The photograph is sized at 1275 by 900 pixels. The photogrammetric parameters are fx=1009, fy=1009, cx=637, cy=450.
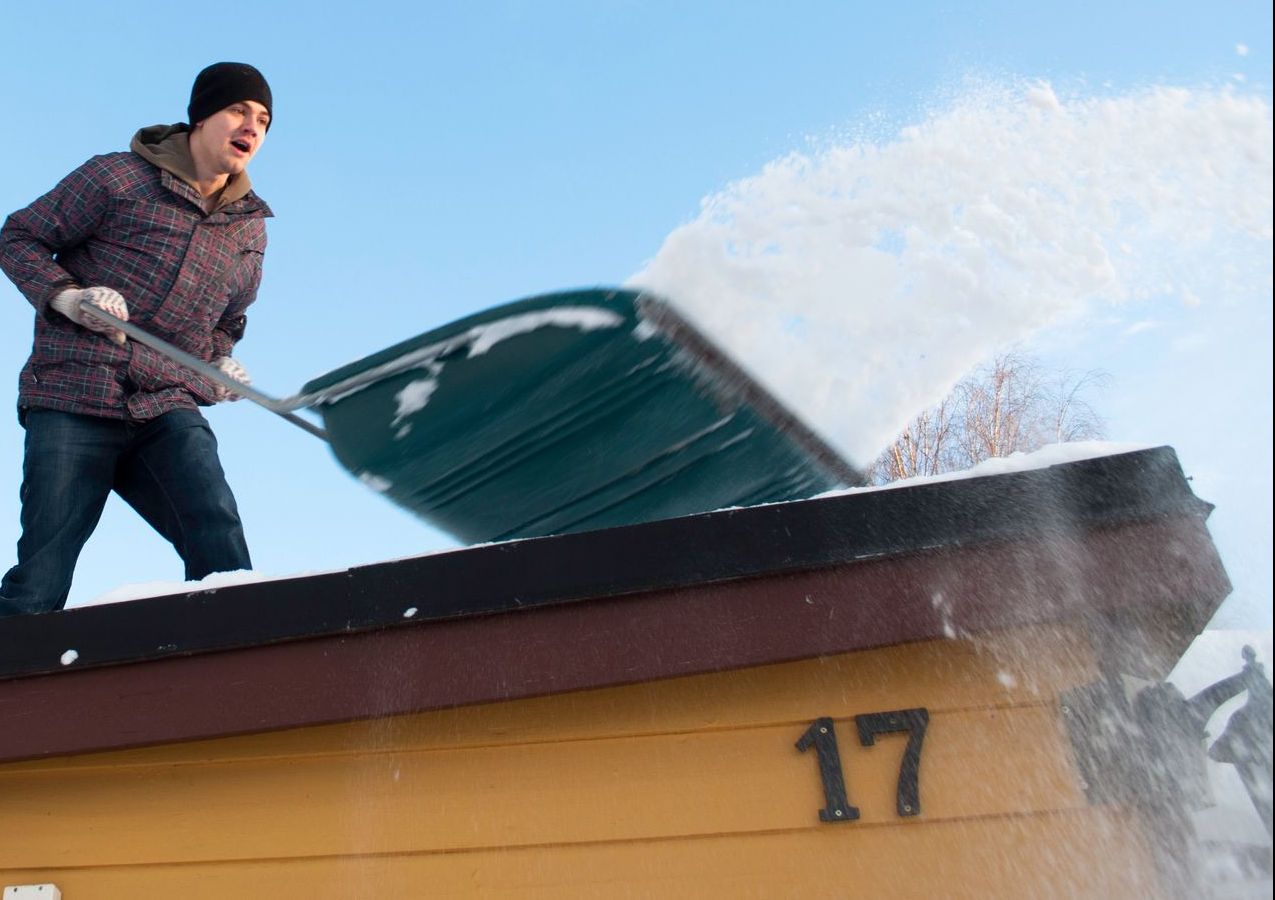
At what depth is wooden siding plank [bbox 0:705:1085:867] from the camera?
1368 millimetres

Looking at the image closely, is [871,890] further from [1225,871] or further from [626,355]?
[626,355]

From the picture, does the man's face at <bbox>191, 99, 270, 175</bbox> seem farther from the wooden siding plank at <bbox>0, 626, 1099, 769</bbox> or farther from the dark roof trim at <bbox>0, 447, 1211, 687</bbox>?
the wooden siding plank at <bbox>0, 626, 1099, 769</bbox>

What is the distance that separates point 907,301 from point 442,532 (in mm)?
1061

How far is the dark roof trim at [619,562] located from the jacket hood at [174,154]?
1044 mm

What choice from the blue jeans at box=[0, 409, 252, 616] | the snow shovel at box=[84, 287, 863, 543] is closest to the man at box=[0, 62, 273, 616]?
the blue jeans at box=[0, 409, 252, 616]

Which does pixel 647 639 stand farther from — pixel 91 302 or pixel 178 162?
pixel 178 162

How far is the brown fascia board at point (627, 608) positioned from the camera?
131 centimetres

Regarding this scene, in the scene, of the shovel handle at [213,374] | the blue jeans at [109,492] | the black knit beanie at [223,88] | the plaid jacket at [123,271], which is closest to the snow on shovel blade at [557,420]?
the shovel handle at [213,374]

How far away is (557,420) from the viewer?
1.89m

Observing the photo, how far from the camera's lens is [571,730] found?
1507 mm

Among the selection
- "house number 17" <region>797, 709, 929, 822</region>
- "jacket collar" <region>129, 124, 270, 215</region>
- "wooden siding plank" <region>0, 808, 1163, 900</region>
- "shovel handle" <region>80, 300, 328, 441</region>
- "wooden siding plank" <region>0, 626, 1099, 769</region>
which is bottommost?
"wooden siding plank" <region>0, 808, 1163, 900</region>

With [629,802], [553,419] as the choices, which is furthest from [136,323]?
[629,802]

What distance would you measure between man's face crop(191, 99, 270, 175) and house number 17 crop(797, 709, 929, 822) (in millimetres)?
1700

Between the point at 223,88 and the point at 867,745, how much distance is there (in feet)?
6.04
